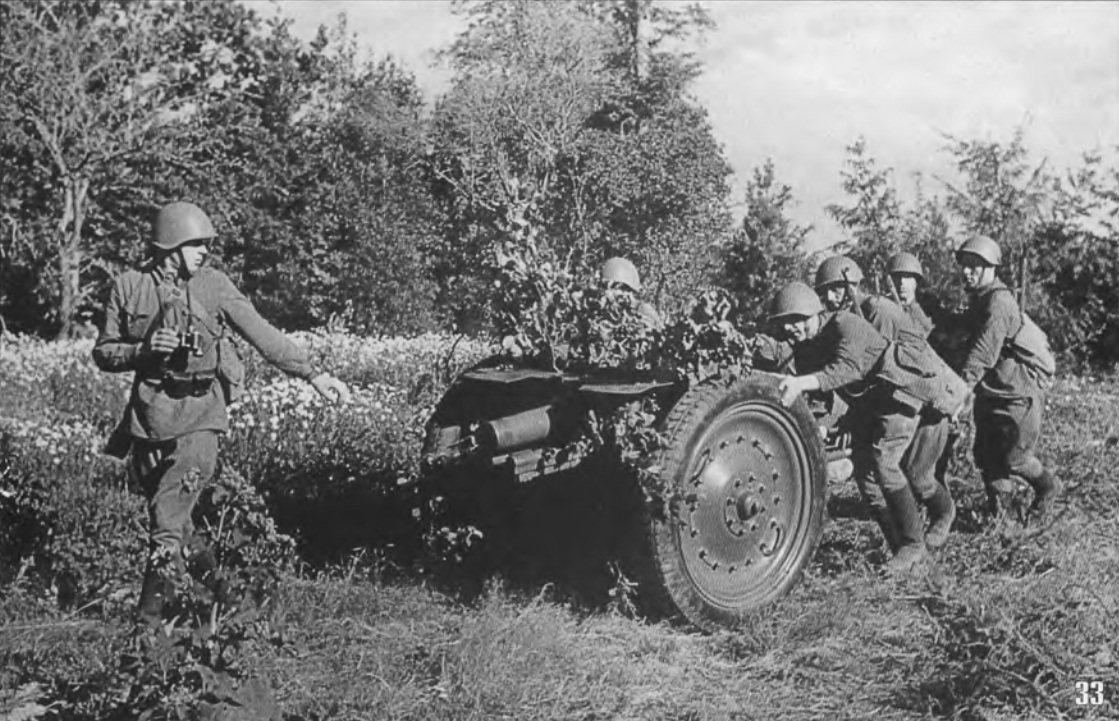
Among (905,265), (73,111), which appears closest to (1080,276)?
(905,265)

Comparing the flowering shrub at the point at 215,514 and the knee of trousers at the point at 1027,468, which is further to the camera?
the knee of trousers at the point at 1027,468

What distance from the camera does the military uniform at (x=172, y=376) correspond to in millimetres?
4902

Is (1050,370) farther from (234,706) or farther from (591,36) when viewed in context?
(591,36)

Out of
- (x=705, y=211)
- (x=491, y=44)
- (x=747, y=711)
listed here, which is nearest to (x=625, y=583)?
(x=747, y=711)

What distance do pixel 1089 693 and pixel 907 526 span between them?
200 centimetres

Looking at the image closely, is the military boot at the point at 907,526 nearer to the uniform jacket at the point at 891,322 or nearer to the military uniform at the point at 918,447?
the military uniform at the point at 918,447

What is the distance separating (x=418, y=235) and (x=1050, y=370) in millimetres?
18685

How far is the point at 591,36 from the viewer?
3006 cm

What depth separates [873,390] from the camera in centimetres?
670

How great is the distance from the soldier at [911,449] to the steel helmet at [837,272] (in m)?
0.04

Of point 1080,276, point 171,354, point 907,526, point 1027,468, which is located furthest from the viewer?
point 1080,276

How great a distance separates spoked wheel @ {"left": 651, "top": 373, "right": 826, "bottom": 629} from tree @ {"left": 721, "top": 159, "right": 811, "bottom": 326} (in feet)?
59.8

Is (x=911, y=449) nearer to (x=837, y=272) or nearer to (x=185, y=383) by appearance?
(x=837, y=272)

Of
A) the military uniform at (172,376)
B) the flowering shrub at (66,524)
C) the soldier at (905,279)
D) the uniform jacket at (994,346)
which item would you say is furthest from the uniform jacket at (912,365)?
the flowering shrub at (66,524)
